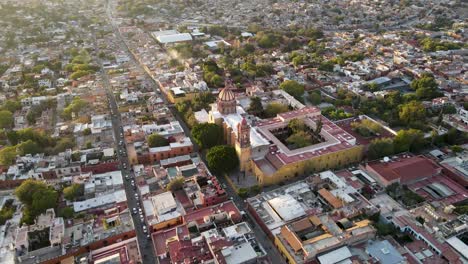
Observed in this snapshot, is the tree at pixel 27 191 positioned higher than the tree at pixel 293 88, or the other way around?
the tree at pixel 293 88

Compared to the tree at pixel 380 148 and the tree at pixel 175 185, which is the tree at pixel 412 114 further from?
the tree at pixel 175 185

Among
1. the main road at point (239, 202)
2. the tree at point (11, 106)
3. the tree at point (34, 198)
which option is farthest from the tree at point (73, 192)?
the tree at point (11, 106)

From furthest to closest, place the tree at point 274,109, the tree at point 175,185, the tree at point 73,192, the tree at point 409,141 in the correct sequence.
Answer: the tree at point 274,109 < the tree at point 409,141 < the tree at point 175,185 < the tree at point 73,192

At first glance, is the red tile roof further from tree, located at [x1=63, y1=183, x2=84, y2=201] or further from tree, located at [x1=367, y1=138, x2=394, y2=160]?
tree, located at [x1=63, y1=183, x2=84, y2=201]

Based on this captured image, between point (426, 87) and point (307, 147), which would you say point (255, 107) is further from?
point (426, 87)

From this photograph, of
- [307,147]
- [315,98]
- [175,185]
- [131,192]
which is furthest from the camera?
[315,98]

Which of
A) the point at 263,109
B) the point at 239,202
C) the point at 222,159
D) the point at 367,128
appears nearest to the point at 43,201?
the point at 222,159

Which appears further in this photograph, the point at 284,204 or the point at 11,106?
the point at 11,106
